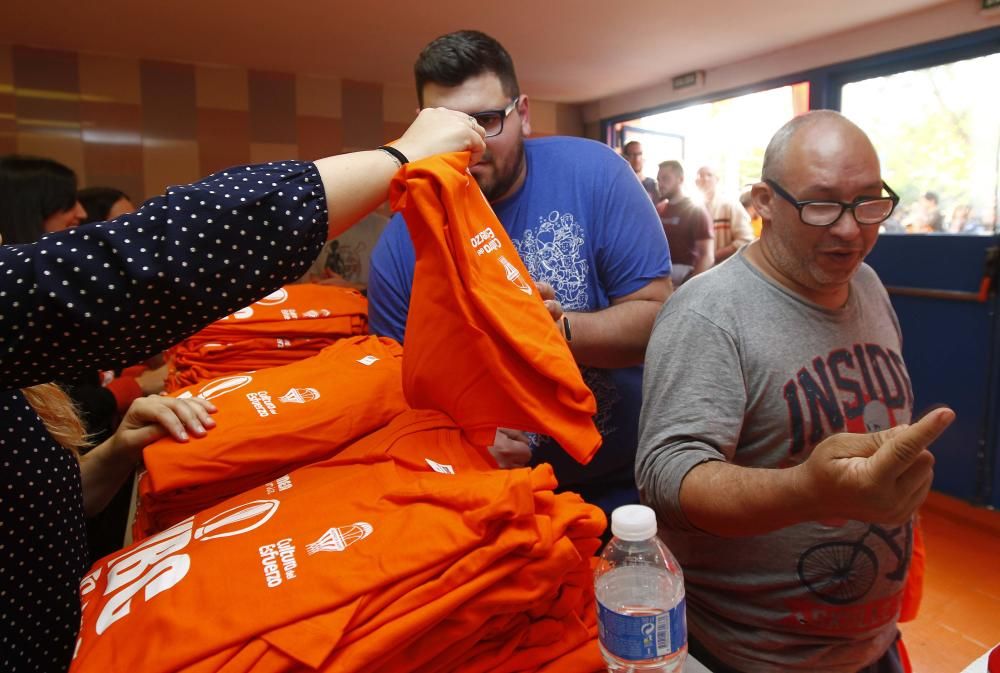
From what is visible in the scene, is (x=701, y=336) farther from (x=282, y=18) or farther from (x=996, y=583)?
(x=282, y=18)

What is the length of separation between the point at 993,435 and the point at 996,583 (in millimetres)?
996

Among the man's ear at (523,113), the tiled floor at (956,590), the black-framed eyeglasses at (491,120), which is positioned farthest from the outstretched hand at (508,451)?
the tiled floor at (956,590)

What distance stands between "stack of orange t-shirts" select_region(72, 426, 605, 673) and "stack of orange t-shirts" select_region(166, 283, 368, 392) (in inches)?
31.2

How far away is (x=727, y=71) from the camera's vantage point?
17.5 ft

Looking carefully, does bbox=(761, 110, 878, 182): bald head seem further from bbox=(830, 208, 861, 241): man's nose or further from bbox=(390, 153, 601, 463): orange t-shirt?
bbox=(390, 153, 601, 463): orange t-shirt

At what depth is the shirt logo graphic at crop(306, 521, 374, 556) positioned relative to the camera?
652 millimetres

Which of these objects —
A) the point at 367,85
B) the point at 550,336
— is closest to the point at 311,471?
the point at 550,336

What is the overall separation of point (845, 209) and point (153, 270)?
3.82 ft

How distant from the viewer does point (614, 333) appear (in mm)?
1313

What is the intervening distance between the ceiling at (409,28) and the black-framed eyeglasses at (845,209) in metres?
3.02

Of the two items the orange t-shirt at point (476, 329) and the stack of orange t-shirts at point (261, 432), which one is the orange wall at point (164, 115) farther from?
the orange t-shirt at point (476, 329)

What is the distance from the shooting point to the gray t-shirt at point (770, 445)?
1119mm

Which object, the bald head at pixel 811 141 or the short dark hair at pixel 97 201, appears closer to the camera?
the bald head at pixel 811 141

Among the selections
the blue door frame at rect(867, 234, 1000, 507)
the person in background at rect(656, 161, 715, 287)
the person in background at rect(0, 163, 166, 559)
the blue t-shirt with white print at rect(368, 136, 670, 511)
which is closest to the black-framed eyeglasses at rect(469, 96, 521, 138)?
the blue t-shirt with white print at rect(368, 136, 670, 511)
